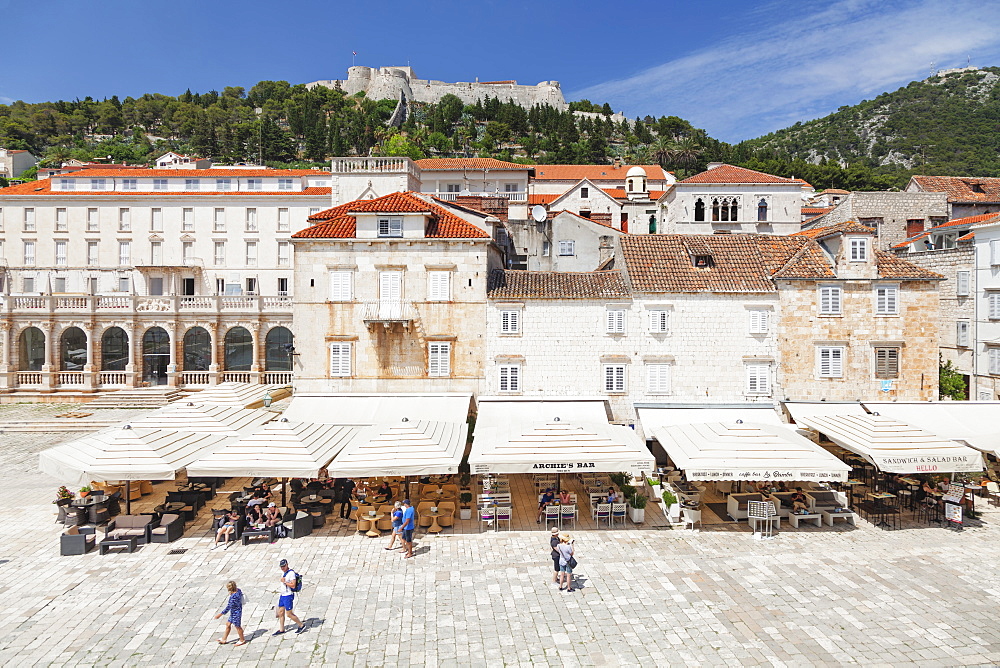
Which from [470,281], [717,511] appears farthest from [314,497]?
[717,511]

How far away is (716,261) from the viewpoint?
27672 millimetres

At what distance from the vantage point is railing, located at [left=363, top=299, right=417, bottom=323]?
2578 centimetres

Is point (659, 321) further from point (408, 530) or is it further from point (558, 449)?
point (408, 530)

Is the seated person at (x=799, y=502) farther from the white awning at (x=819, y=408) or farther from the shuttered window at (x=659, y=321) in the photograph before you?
the shuttered window at (x=659, y=321)

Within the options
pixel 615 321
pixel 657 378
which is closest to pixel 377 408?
pixel 615 321

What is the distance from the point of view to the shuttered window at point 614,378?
25969 mm

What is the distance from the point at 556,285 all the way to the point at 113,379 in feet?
106

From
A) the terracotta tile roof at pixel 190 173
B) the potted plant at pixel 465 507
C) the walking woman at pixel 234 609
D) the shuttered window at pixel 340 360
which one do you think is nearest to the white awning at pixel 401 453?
the potted plant at pixel 465 507

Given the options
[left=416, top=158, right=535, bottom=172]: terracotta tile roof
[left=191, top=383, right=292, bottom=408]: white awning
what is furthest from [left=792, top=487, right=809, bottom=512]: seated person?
[left=416, top=158, right=535, bottom=172]: terracotta tile roof

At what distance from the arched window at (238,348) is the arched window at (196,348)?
1322mm

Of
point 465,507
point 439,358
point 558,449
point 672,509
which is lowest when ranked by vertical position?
point 465,507

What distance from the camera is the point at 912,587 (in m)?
14.5

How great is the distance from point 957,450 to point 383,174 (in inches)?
1742

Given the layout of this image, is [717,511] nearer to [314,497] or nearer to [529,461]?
[529,461]
